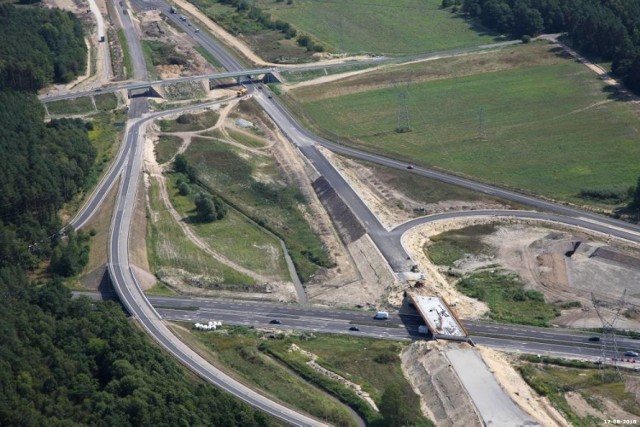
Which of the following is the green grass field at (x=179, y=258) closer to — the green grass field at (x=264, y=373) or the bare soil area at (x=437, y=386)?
the green grass field at (x=264, y=373)

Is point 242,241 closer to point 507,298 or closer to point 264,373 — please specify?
point 264,373

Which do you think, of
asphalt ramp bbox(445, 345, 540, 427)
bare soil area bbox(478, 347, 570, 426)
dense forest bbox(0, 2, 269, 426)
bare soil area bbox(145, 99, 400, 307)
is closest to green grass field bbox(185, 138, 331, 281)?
bare soil area bbox(145, 99, 400, 307)

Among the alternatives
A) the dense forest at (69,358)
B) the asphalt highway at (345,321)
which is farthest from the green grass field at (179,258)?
the dense forest at (69,358)

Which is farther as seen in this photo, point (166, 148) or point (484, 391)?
point (166, 148)

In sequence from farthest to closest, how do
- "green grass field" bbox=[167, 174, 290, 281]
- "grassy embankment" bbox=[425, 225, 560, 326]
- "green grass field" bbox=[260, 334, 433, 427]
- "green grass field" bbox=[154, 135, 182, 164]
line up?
"green grass field" bbox=[154, 135, 182, 164]
"green grass field" bbox=[167, 174, 290, 281]
"grassy embankment" bbox=[425, 225, 560, 326]
"green grass field" bbox=[260, 334, 433, 427]

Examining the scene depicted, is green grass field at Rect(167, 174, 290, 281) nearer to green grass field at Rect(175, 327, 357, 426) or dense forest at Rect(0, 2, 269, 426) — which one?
dense forest at Rect(0, 2, 269, 426)

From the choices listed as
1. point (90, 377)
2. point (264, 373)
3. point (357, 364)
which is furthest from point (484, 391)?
point (90, 377)

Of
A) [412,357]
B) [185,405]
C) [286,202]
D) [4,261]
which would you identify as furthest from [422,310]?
[4,261]
